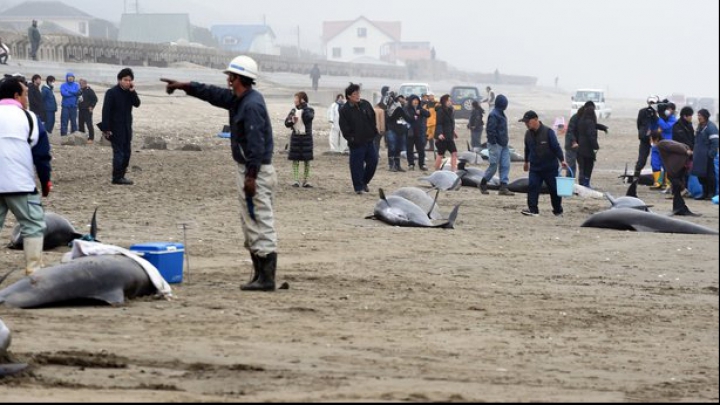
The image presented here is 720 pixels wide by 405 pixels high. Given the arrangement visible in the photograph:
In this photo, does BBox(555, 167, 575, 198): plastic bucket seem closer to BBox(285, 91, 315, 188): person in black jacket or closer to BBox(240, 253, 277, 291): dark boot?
BBox(285, 91, 315, 188): person in black jacket

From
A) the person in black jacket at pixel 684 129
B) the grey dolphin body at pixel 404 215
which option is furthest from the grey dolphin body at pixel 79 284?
the person in black jacket at pixel 684 129

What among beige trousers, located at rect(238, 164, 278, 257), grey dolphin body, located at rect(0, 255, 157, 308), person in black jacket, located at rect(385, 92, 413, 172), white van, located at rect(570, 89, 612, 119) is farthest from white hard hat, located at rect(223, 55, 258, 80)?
white van, located at rect(570, 89, 612, 119)

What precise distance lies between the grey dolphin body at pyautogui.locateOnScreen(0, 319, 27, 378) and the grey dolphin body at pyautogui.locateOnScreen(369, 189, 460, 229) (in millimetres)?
9429

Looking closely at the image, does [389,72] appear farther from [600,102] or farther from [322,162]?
[322,162]

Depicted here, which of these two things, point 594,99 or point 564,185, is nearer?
point 564,185

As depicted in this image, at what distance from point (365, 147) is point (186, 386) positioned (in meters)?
14.3

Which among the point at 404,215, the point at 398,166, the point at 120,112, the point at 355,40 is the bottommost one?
the point at 355,40

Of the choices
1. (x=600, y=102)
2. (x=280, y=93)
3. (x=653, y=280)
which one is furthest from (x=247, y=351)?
(x=600, y=102)

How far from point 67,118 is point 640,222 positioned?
19.4m

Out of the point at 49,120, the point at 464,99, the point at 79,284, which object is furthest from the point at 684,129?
the point at 464,99

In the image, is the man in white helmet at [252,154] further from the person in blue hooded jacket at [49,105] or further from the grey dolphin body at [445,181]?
the person in blue hooded jacket at [49,105]

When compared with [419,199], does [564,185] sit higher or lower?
higher

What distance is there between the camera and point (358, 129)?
69.9ft

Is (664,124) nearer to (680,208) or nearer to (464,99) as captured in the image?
(680,208)
